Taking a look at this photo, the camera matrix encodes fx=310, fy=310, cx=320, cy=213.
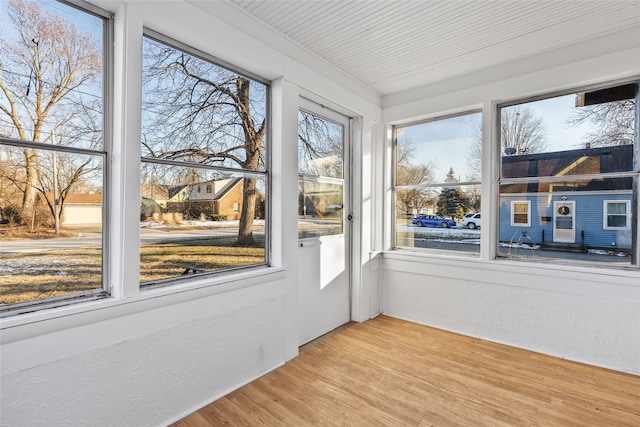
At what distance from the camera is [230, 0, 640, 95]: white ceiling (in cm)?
216

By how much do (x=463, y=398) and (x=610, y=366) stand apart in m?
1.47

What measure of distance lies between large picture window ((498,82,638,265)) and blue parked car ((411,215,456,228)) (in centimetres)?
52

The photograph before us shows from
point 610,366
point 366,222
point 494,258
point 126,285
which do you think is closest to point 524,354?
point 610,366

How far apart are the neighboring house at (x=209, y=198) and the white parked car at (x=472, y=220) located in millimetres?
2377

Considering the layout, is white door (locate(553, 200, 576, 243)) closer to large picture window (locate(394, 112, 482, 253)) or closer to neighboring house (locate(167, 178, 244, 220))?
large picture window (locate(394, 112, 482, 253))

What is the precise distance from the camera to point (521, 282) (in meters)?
2.94

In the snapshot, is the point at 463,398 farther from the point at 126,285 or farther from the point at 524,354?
the point at 126,285

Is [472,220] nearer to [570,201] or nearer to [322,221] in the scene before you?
[570,201]

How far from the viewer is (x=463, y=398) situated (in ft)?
7.02

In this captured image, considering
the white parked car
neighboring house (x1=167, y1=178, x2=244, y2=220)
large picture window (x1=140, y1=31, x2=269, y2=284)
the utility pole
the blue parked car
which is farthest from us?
the blue parked car

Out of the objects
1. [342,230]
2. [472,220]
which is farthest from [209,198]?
[472,220]

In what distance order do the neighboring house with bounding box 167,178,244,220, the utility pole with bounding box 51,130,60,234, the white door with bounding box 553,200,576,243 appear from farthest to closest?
the white door with bounding box 553,200,576,243 → the neighboring house with bounding box 167,178,244,220 → the utility pole with bounding box 51,130,60,234

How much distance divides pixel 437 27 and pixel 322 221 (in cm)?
195

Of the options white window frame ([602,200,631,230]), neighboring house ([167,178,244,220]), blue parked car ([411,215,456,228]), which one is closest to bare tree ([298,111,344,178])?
neighboring house ([167,178,244,220])
